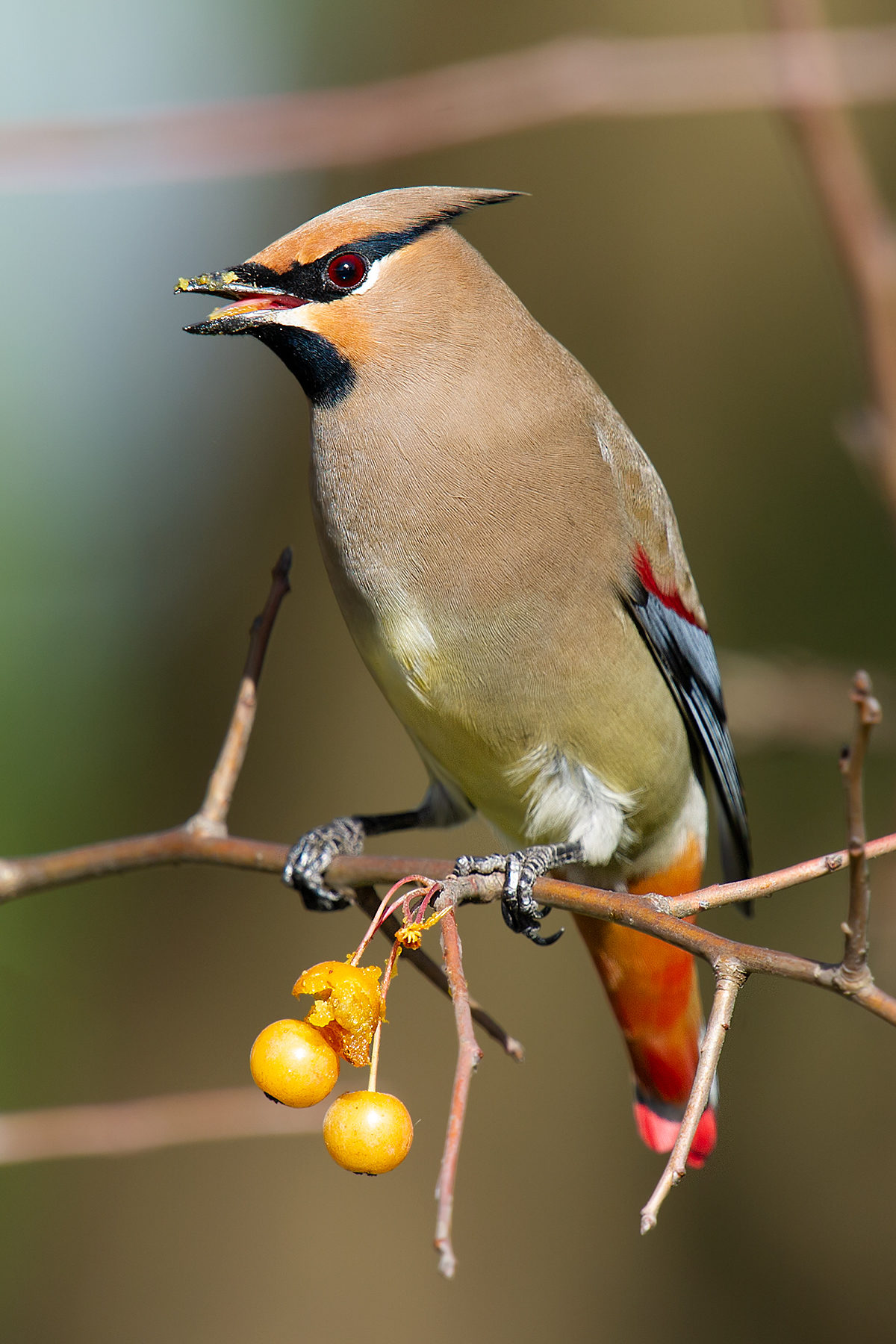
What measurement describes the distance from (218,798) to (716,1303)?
13.8 ft

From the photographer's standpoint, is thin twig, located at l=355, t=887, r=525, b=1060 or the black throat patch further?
the black throat patch

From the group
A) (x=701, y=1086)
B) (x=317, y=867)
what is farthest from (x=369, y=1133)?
(x=317, y=867)

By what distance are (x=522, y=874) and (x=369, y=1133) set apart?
3.88 feet

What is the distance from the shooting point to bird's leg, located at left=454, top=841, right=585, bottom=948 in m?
2.75

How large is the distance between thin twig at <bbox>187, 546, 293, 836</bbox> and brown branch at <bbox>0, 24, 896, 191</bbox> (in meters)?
0.70

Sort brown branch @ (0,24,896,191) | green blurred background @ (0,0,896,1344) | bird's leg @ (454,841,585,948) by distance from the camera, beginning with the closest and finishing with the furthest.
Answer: brown branch @ (0,24,896,191) → bird's leg @ (454,841,585,948) → green blurred background @ (0,0,896,1344)

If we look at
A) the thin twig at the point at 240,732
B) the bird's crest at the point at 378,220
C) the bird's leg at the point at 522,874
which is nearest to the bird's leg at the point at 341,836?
the thin twig at the point at 240,732

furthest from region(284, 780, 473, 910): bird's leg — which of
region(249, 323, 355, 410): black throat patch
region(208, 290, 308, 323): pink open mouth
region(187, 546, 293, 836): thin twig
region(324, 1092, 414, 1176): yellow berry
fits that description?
region(208, 290, 308, 323): pink open mouth

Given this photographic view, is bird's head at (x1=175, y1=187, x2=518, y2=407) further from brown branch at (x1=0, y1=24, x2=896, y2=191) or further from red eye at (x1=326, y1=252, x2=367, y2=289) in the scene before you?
brown branch at (x1=0, y1=24, x2=896, y2=191)

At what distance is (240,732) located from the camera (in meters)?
2.57

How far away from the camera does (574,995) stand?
5.96 meters

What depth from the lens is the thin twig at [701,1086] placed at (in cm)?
141

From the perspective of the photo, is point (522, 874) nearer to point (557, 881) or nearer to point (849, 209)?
point (557, 881)

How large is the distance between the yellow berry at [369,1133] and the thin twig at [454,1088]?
16 centimetres
